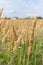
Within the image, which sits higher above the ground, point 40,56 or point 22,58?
point 22,58

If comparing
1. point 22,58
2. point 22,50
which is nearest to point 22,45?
point 22,50

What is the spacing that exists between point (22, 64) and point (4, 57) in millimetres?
342

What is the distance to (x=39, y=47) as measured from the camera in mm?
2748

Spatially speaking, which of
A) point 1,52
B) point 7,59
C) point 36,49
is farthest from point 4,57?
point 36,49

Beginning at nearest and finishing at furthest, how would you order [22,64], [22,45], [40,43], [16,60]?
[22,64], [16,60], [22,45], [40,43]

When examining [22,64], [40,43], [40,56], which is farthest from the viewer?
[40,43]

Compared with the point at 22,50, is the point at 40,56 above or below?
below

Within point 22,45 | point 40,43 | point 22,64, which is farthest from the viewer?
point 40,43

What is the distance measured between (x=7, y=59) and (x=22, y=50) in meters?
0.16

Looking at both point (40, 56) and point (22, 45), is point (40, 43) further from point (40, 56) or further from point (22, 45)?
point (22, 45)

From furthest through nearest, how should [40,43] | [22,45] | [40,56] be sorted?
[40,43] → [40,56] → [22,45]

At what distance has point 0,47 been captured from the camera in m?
2.69

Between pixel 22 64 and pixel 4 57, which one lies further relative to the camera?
pixel 4 57

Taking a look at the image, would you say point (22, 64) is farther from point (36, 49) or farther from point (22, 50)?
point (36, 49)
